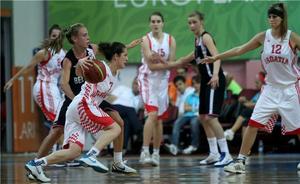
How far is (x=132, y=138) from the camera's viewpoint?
15969 millimetres

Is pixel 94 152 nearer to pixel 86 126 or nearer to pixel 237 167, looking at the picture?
pixel 86 126

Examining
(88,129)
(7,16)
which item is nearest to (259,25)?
(7,16)

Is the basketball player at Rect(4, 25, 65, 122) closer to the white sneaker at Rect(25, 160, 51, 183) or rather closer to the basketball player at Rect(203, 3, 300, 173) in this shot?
the basketball player at Rect(203, 3, 300, 173)

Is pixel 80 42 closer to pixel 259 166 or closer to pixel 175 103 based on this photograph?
pixel 259 166

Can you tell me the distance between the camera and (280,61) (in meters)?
9.51

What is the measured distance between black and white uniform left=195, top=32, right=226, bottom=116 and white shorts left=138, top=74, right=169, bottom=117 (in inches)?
29.4

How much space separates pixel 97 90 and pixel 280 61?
7.24ft

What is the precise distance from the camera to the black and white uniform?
447 inches

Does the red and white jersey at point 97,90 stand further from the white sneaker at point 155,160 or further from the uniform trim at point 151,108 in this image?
the uniform trim at point 151,108

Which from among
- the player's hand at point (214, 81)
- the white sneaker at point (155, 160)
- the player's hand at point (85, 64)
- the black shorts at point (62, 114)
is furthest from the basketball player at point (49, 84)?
the player's hand at point (85, 64)

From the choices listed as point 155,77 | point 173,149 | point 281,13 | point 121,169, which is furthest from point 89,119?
point 173,149

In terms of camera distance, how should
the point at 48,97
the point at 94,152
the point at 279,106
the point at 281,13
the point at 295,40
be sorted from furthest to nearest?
the point at 48,97 → the point at 279,106 → the point at 295,40 → the point at 281,13 → the point at 94,152

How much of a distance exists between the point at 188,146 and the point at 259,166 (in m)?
4.84

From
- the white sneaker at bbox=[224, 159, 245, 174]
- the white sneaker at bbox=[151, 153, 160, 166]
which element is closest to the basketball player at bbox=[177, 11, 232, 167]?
the white sneaker at bbox=[151, 153, 160, 166]
